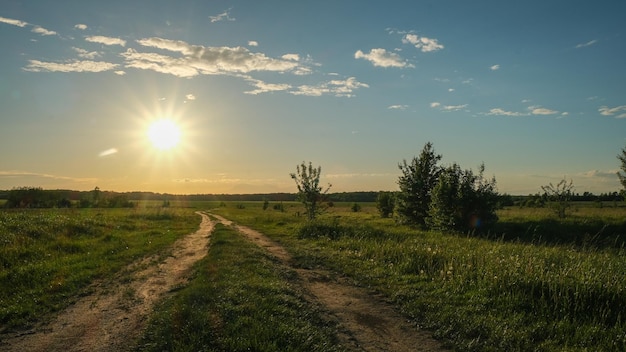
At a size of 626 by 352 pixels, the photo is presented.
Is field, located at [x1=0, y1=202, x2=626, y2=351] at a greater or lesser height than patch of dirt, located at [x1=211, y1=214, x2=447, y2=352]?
greater

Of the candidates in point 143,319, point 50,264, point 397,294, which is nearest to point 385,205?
point 50,264

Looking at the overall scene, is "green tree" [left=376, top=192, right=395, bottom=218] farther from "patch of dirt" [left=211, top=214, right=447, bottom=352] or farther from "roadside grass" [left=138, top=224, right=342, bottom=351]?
"roadside grass" [left=138, top=224, right=342, bottom=351]

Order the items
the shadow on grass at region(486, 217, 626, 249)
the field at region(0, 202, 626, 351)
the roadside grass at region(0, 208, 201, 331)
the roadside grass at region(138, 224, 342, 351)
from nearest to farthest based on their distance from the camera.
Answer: the roadside grass at region(138, 224, 342, 351) < the field at region(0, 202, 626, 351) < the roadside grass at region(0, 208, 201, 331) < the shadow on grass at region(486, 217, 626, 249)

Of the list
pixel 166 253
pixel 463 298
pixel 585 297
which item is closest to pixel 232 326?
pixel 463 298

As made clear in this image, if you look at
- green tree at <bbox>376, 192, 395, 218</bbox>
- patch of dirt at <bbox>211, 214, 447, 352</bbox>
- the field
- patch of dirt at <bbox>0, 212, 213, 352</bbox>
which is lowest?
patch of dirt at <bbox>0, 212, 213, 352</bbox>

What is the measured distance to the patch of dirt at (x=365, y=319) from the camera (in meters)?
7.87

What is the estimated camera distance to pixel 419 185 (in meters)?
37.5

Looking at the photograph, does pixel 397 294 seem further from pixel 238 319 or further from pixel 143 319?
pixel 143 319

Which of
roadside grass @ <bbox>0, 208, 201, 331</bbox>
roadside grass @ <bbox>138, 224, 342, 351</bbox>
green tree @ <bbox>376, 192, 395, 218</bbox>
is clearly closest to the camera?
roadside grass @ <bbox>138, 224, 342, 351</bbox>

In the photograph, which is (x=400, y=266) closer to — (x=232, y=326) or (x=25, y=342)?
(x=232, y=326)

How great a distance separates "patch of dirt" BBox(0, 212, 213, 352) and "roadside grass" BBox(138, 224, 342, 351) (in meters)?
0.53

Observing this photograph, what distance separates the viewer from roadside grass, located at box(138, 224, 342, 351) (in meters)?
7.16

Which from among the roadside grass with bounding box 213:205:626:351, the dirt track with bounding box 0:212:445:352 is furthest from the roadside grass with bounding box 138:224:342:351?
the roadside grass with bounding box 213:205:626:351

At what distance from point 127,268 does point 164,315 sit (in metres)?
8.51
